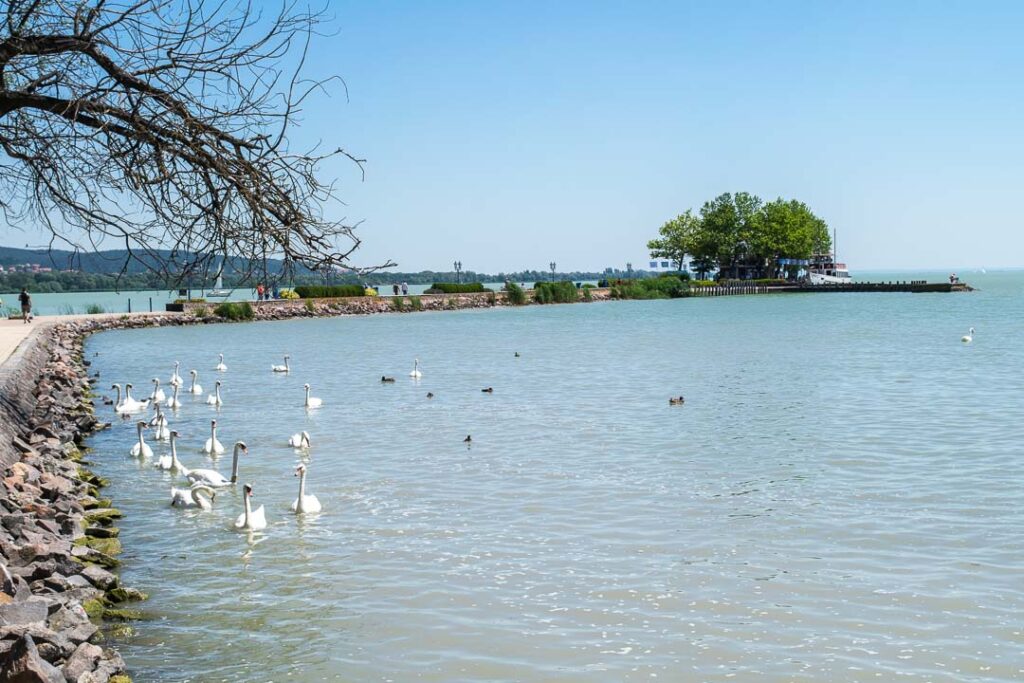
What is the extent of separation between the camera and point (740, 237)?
14862cm

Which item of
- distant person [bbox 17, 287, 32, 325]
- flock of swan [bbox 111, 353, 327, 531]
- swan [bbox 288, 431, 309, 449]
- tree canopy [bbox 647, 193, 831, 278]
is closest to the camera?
flock of swan [bbox 111, 353, 327, 531]

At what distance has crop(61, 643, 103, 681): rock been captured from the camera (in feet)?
24.3

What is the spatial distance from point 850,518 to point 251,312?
199ft

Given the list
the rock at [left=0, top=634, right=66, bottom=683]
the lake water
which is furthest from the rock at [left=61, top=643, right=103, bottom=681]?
the lake water

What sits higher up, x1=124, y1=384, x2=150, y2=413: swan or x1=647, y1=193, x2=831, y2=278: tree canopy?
x1=647, y1=193, x2=831, y2=278: tree canopy

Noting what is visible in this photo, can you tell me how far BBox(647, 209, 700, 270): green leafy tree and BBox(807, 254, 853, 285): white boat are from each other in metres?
18.0

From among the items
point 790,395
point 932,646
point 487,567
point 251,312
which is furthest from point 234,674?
point 251,312

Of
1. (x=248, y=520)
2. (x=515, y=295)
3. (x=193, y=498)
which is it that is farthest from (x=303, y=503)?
(x=515, y=295)

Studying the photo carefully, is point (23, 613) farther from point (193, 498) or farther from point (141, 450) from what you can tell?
point (141, 450)

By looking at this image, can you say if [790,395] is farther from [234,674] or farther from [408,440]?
[234,674]

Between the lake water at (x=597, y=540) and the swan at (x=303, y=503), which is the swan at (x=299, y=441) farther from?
the swan at (x=303, y=503)

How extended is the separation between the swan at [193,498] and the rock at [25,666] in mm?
7031

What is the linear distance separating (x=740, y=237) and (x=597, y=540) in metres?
141

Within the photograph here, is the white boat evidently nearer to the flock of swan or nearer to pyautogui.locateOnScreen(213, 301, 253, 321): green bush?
pyautogui.locateOnScreen(213, 301, 253, 321): green bush
